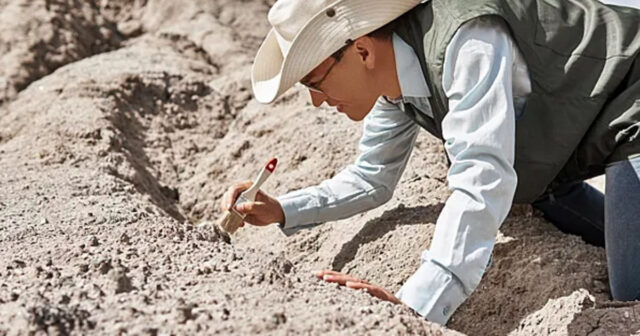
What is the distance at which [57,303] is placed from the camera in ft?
4.57

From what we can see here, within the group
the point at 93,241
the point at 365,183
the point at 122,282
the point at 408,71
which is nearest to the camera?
the point at 122,282

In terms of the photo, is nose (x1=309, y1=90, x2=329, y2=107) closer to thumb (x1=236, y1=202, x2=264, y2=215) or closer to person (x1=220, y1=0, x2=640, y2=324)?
person (x1=220, y1=0, x2=640, y2=324)

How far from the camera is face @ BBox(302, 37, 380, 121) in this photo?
71.9 inches

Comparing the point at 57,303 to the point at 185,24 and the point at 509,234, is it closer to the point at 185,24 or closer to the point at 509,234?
the point at 509,234

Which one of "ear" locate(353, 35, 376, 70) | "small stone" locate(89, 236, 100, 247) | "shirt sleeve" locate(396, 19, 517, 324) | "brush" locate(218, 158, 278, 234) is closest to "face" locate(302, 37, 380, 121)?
"ear" locate(353, 35, 376, 70)

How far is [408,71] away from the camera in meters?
1.85

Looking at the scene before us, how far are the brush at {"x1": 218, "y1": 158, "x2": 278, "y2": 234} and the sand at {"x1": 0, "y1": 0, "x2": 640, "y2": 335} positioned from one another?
10 cm

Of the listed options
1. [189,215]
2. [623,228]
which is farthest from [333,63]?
[189,215]

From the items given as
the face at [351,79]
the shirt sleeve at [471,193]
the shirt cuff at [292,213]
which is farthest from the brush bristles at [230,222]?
the shirt sleeve at [471,193]

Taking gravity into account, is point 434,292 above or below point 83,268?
below

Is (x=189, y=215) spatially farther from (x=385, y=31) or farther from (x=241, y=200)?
(x=385, y=31)

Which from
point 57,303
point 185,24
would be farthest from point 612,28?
point 185,24

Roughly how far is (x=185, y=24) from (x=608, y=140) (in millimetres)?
3188

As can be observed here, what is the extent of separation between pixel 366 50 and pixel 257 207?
59 centimetres
